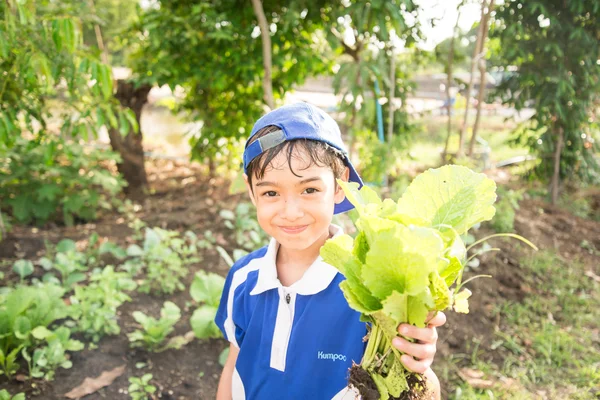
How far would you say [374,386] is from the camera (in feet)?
3.15

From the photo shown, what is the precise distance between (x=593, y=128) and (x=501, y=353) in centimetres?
389

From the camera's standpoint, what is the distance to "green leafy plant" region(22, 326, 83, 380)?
211 centimetres

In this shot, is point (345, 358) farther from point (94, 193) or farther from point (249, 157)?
point (94, 193)

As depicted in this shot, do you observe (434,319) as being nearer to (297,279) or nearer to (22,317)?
(297,279)

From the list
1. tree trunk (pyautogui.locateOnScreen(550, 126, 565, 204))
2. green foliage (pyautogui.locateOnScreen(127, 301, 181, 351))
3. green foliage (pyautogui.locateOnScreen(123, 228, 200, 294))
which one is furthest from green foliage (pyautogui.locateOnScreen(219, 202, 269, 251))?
tree trunk (pyautogui.locateOnScreen(550, 126, 565, 204))

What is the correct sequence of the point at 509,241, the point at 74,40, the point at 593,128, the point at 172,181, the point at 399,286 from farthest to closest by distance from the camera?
1. the point at 172,181
2. the point at 593,128
3. the point at 509,241
4. the point at 74,40
5. the point at 399,286

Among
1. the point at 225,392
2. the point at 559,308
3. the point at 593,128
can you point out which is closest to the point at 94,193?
the point at 225,392

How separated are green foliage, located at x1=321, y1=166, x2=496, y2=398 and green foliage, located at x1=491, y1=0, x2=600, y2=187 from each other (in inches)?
167

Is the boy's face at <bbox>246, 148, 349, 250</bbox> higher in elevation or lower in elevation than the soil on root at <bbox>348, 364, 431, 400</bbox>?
higher

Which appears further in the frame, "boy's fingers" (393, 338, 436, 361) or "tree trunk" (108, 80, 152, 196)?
"tree trunk" (108, 80, 152, 196)

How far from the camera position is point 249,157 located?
4.21 ft

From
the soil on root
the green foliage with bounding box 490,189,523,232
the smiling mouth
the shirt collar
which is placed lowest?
the green foliage with bounding box 490,189,523,232

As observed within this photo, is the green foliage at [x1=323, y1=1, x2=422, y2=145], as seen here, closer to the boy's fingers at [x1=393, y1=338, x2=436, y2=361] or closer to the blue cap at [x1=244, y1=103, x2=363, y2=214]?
the blue cap at [x1=244, y1=103, x2=363, y2=214]

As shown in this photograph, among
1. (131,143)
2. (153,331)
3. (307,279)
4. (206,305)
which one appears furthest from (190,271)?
(131,143)
